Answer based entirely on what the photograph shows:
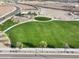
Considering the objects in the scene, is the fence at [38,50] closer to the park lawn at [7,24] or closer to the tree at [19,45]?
the tree at [19,45]

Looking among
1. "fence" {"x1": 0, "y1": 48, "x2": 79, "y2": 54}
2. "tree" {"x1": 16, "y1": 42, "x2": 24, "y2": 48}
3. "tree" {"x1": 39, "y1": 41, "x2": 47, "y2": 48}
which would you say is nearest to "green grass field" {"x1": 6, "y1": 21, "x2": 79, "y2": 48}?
"tree" {"x1": 39, "y1": 41, "x2": 47, "y2": 48}

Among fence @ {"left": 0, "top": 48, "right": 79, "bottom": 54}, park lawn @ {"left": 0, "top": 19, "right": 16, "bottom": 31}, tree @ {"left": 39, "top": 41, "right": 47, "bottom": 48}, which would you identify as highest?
park lawn @ {"left": 0, "top": 19, "right": 16, "bottom": 31}

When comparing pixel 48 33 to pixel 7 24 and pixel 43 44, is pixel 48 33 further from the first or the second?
pixel 7 24

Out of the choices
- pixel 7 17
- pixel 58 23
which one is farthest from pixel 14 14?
pixel 58 23

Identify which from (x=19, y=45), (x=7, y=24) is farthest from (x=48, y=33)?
(x=19, y=45)

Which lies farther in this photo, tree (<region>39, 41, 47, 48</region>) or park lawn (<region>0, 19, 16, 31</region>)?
park lawn (<region>0, 19, 16, 31</region>)

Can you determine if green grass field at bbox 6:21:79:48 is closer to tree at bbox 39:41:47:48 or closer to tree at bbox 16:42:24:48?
tree at bbox 39:41:47:48

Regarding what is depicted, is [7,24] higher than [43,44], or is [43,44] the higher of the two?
[7,24]

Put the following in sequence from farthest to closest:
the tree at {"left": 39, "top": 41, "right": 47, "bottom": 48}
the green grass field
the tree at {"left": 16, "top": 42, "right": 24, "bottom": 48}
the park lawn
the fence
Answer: the park lawn, the green grass field, the tree at {"left": 39, "top": 41, "right": 47, "bottom": 48}, the tree at {"left": 16, "top": 42, "right": 24, "bottom": 48}, the fence

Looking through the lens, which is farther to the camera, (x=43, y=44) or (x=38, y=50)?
(x=43, y=44)

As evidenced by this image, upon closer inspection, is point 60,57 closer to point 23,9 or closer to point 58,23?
point 58,23
